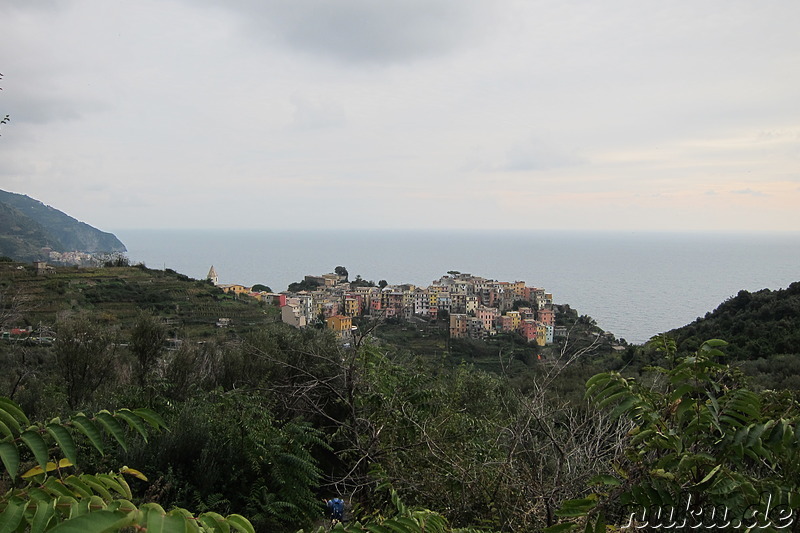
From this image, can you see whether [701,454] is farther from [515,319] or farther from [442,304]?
[442,304]

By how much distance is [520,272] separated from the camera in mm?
84062

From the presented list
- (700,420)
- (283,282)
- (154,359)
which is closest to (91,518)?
(700,420)

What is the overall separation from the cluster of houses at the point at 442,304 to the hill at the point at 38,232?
1384 cm

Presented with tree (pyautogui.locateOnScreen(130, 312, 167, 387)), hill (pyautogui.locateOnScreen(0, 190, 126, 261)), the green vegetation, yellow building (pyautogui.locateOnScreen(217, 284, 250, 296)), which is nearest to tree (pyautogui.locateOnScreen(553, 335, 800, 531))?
the green vegetation

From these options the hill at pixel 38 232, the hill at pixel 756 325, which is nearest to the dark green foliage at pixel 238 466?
the hill at pixel 756 325

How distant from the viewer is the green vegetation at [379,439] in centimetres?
155

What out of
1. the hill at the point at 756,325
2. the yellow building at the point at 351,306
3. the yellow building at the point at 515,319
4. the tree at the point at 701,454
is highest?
the tree at the point at 701,454

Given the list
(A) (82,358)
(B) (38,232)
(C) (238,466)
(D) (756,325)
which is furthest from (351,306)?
(B) (38,232)

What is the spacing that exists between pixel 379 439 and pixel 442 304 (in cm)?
3854

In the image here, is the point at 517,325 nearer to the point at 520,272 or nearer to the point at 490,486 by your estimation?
the point at 490,486

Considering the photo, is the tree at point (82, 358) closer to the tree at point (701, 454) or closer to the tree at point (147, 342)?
the tree at point (147, 342)

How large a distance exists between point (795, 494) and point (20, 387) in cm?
1099

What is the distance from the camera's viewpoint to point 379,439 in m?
4.84

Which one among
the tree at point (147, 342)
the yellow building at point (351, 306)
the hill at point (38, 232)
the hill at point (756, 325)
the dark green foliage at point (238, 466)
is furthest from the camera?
the hill at point (38, 232)
